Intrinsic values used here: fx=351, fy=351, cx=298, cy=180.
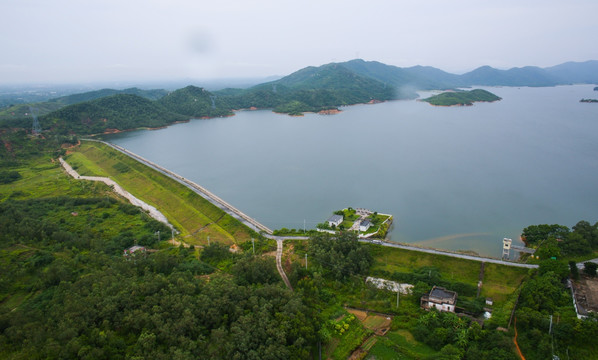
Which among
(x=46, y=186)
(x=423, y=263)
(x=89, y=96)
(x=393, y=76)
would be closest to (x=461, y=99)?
(x=393, y=76)

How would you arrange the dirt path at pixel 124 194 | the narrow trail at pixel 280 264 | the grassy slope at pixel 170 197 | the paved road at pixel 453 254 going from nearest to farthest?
the paved road at pixel 453 254 < the narrow trail at pixel 280 264 < the grassy slope at pixel 170 197 < the dirt path at pixel 124 194

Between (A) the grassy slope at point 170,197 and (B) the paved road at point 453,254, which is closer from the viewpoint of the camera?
(B) the paved road at point 453,254

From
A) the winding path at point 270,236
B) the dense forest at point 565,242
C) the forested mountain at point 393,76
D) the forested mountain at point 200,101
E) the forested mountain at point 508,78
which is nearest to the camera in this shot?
the winding path at point 270,236

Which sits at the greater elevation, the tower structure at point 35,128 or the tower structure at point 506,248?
the tower structure at point 35,128

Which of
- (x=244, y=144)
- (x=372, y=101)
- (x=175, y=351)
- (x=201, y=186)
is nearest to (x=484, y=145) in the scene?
(x=244, y=144)

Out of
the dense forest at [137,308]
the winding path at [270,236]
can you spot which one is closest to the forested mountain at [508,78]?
the winding path at [270,236]

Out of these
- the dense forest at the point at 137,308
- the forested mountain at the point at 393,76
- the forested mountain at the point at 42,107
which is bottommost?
the dense forest at the point at 137,308

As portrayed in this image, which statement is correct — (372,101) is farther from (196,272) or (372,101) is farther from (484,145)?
(196,272)

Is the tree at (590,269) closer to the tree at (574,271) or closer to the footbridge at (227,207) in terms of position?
the tree at (574,271)
